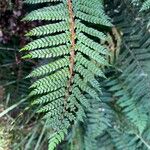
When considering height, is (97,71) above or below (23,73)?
above

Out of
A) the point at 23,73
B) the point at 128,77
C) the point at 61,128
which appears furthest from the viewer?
the point at 23,73

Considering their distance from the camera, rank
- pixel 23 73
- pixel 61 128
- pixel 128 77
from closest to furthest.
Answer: pixel 61 128
pixel 128 77
pixel 23 73

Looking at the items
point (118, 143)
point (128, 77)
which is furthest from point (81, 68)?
point (118, 143)

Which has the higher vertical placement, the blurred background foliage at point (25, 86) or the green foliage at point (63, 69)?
the green foliage at point (63, 69)

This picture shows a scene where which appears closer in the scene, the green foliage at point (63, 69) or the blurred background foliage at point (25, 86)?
the green foliage at point (63, 69)

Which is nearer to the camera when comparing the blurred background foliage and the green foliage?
the green foliage

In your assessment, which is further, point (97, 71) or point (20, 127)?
point (20, 127)

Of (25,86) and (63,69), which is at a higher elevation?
(63,69)

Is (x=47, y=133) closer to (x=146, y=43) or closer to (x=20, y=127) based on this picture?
(x=20, y=127)

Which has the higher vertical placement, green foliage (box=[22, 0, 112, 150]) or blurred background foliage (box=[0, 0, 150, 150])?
green foliage (box=[22, 0, 112, 150])

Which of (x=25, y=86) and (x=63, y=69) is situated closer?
(x=63, y=69)

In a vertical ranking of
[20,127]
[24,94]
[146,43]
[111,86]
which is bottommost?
[20,127]
